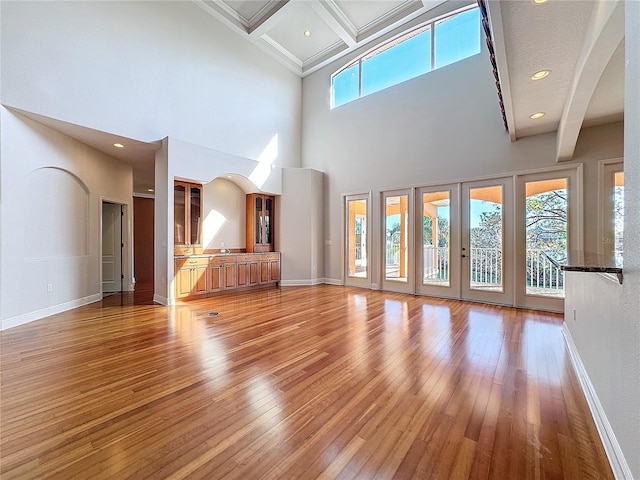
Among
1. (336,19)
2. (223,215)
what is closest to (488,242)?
(223,215)

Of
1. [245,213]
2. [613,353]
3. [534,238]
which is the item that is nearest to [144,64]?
[245,213]

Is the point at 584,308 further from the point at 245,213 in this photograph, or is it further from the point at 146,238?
the point at 146,238

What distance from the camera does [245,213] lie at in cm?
737

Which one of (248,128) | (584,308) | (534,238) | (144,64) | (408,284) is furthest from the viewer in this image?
(248,128)

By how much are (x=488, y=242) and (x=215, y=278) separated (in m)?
5.53

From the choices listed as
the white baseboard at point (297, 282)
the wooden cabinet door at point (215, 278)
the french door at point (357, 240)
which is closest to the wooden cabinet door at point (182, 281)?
the wooden cabinet door at point (215, 278)

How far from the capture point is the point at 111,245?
6.45 m

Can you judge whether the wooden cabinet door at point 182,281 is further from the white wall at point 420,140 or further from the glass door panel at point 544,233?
the glass door panel at point 544,233

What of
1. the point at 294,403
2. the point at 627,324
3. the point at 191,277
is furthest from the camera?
the point at 191,277

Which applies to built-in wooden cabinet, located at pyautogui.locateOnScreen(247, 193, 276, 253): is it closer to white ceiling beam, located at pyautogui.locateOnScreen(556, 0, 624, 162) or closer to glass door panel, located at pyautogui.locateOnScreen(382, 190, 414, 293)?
glass door panel, located at pyautogui.locateOnScreen(382, 190, 414, 293)

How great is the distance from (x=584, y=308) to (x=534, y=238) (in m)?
2.69

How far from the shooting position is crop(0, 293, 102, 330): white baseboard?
12.5ft

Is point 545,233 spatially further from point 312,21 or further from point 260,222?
point 312,21

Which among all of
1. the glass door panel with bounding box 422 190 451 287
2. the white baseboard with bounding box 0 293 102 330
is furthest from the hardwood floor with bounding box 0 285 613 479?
the glass door panel with bounding box 422 190 451 287
